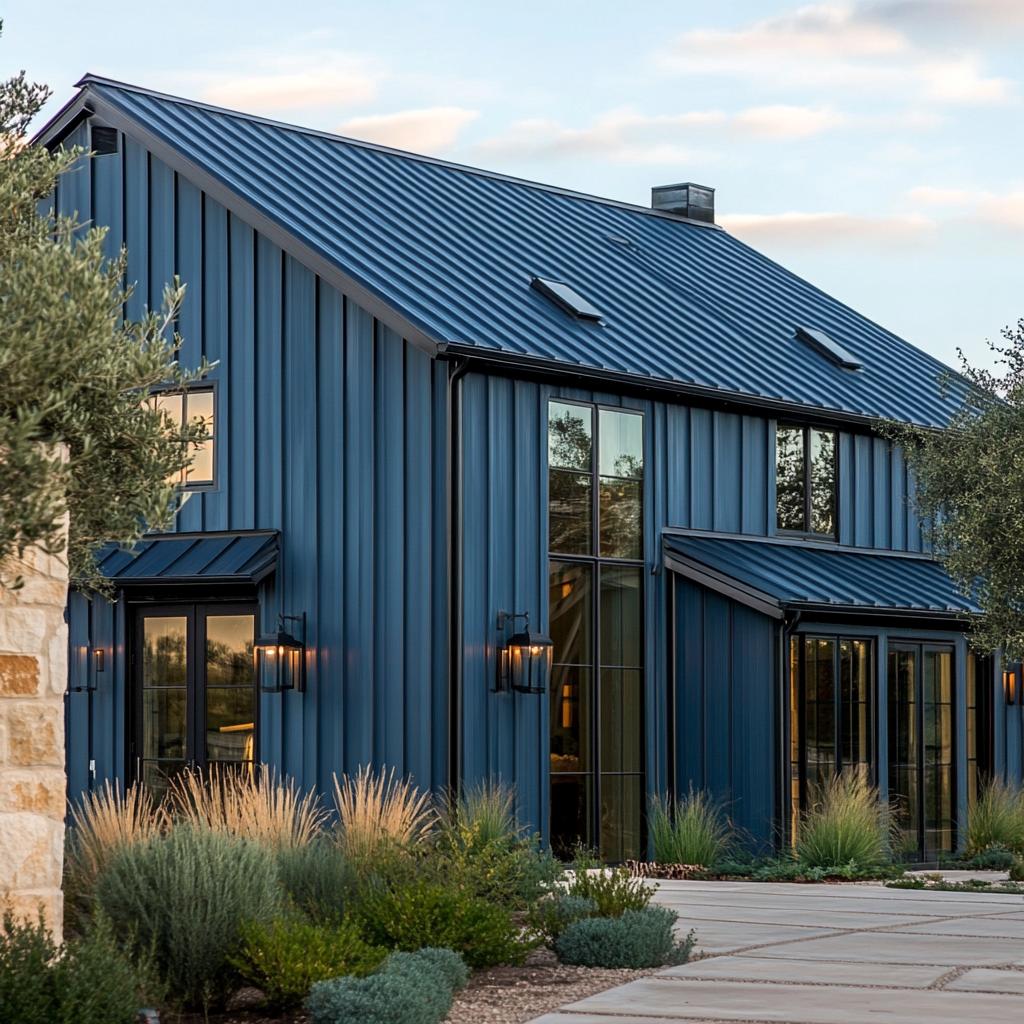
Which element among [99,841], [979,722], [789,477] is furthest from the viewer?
[979,722]

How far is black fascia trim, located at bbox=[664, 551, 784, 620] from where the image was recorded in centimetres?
1962

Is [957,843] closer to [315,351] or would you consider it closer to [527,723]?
[527,723]

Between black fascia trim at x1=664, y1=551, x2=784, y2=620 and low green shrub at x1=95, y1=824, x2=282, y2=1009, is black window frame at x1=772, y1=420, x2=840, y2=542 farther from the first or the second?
low green shrub at x1=95, y1=824, x2=282, y2=1009

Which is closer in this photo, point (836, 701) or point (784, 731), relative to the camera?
point (784, 731)

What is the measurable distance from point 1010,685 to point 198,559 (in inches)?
379

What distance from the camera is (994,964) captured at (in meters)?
11.3

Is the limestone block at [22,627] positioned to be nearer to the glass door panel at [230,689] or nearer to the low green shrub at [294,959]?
the low green shrub at [294,959]

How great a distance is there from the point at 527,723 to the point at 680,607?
2.50 m

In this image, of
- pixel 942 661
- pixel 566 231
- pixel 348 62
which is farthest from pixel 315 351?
pixel 942 661

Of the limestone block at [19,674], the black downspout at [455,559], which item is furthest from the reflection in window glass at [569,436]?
the limestone block at [19,674]

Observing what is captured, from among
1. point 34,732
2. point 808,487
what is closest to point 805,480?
point 808,487

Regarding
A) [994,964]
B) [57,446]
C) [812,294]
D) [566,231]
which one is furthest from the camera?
[812,294]

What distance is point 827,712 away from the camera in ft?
66.7

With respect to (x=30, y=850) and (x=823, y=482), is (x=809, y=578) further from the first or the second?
(x=30, y=850)
